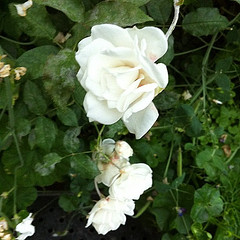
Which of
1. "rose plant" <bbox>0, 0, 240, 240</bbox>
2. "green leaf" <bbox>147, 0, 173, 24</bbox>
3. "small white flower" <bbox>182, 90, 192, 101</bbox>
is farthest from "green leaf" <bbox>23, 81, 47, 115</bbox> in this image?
"small white flower" <bbox>182, 90, 192, 101</bbox>

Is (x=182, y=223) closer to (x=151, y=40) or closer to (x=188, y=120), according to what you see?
(x=188, y=120)

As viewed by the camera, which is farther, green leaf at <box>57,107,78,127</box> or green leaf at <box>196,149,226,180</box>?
green leaf at <box>196,149,226,180</box>

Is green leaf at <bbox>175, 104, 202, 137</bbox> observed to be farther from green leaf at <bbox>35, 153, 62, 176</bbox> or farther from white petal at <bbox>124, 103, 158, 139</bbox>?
white petal at <bbox>124, 103, 158, 139</bbox>

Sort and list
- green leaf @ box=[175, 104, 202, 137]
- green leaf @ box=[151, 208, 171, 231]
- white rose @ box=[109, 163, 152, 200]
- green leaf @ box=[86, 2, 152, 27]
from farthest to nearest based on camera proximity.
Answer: green leaf @ box=[151, 208, 171, 231] < green leaf @ box=[175, 104, 202, 137] < white rose @ box=[109, 163, 152, 200] < green leaf @ box=[86, 2, 152, 27]

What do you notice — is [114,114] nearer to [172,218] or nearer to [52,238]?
[172,218]

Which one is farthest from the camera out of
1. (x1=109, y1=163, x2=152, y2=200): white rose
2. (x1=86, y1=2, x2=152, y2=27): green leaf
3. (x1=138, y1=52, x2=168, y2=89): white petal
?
(x1=109, y1=163, x2=152, y2=200): white rose

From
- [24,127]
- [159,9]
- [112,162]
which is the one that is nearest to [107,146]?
[112,162]

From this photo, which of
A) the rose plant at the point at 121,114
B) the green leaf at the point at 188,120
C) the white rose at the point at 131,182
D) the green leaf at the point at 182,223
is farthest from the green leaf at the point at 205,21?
the green leaf at the point at 182,223
